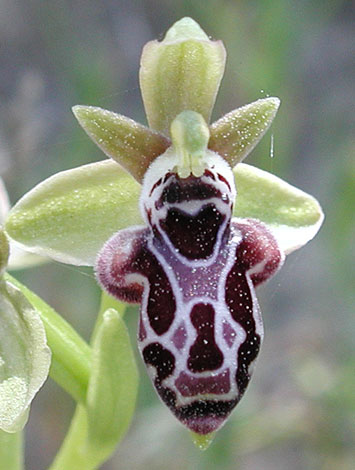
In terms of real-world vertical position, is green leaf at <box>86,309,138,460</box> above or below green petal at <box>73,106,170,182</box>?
below

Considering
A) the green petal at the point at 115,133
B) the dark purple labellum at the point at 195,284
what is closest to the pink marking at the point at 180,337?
the dark purple labellum at the point at 195,284

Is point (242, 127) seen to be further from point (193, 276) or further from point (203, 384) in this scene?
point (203, 384)

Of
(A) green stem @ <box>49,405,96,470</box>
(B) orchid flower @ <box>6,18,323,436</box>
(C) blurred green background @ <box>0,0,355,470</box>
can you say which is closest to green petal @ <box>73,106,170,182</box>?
(B) orchid flower @ <box>6,18,323,436</box>

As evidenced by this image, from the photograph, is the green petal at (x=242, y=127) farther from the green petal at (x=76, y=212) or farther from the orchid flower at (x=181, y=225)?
the green petal at (x=76, y=212)

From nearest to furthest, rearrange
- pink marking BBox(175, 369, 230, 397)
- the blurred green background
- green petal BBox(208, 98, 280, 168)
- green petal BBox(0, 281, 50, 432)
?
pink marking BBox(175, 369, 230, 397), green petal BBox(0, 281, 50, 432), green petal BBox(208, 98, 280, 168), the blurred green background

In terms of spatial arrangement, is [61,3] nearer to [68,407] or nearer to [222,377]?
[68,407]

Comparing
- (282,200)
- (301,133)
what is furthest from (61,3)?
(282,200)

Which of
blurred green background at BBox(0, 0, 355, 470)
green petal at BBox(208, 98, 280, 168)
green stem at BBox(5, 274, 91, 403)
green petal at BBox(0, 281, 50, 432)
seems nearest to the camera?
green petal at BBox(0, 281, 50, 432)

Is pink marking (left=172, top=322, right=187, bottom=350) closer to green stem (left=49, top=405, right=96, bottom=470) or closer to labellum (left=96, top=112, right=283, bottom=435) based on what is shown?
labellum (left=96, top=112, right=283, bottom=435)

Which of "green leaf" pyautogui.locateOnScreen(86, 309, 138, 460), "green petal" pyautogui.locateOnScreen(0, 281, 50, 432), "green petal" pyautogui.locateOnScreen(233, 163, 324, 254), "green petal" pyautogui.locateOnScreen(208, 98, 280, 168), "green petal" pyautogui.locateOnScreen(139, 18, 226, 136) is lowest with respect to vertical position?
"green leaf" pyautogui.locateOnScreen(86, 309, 138, 460)
